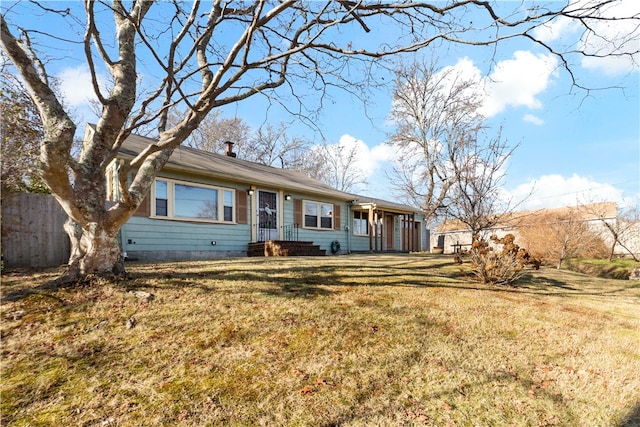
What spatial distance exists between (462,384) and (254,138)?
2531cm

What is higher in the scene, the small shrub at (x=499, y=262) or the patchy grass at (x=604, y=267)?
the small shrub at (x=499, y=262)

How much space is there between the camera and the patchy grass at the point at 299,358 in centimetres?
240

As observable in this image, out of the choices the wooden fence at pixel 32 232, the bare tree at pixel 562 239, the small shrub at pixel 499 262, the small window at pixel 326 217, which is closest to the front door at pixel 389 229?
the small window at pixel 326 217

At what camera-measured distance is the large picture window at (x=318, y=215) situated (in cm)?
1380

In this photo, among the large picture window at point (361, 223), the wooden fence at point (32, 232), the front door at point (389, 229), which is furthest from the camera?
the front door at point (389, 229)

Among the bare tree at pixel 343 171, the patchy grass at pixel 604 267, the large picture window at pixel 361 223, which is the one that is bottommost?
the patchy grass at pixel 604 267

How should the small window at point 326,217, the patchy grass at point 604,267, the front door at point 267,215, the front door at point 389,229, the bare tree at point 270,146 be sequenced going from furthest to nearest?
1. the bare tree at point 270,146
2. the front door at point 389,229
3. the small window at point 326,217
4. the patchy grass at point 604,267
5. the front door at point 267,215

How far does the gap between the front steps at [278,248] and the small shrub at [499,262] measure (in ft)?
19.4

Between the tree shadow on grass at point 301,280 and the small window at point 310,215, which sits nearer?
the tree shadow on grass at point 301,280

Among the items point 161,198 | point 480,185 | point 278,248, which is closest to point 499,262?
point 480,185

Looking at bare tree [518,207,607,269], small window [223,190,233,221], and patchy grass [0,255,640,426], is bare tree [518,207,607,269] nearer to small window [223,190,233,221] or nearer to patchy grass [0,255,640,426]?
patchy grass [0,255,640,426]

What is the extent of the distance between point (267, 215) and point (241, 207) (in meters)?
1.29

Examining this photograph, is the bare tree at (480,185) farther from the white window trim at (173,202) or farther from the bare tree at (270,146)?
the bare tree at (270,146)

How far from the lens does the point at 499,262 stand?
266 inches
